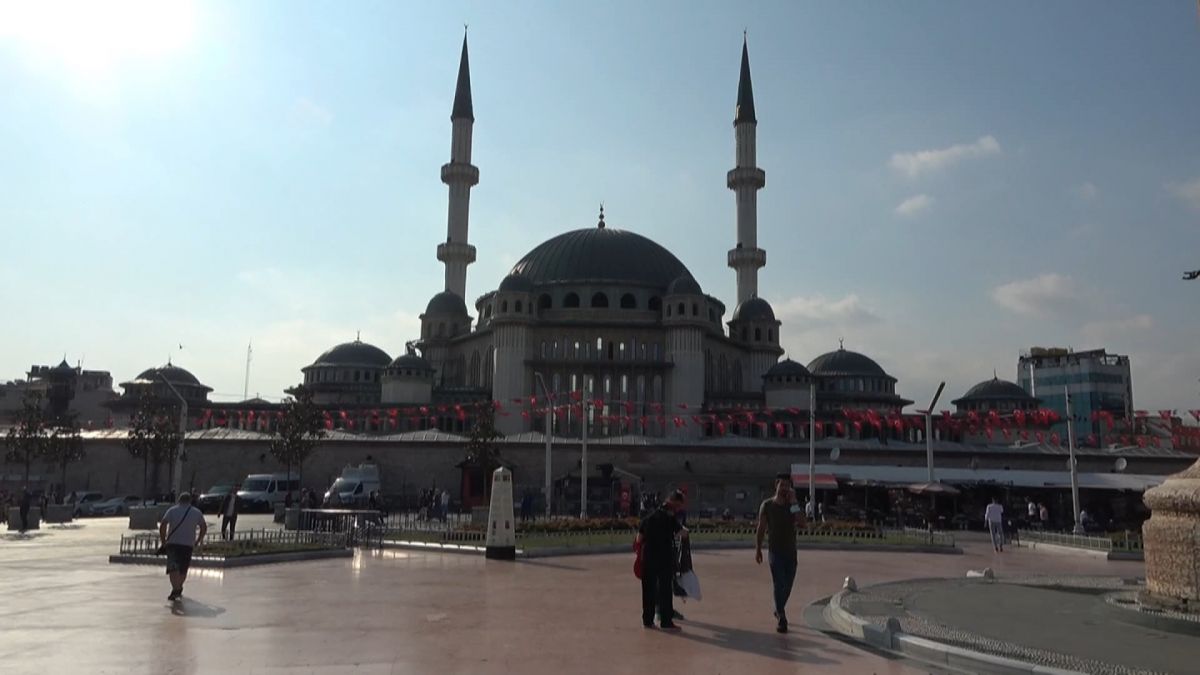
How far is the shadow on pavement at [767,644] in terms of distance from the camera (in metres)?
8.27

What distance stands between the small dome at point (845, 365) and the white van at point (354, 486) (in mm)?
45800

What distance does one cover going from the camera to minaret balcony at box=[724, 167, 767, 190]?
66.0m

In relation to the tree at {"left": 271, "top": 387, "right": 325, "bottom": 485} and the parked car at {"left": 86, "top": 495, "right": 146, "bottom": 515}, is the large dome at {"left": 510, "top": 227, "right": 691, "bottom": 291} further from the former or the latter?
the parked car at {"left": 86, "top": 495, "right": 146, "bottom": 515}

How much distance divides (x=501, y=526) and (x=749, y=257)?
52.7 m

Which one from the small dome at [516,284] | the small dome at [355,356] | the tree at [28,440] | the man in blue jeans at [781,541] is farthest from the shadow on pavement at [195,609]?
the small dome at [355,356]

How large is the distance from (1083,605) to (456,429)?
175ft

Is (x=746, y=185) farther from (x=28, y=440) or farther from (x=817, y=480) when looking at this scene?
(x=28, y=440)

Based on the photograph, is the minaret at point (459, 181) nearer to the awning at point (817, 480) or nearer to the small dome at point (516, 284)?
the small dome at point (516, 284)


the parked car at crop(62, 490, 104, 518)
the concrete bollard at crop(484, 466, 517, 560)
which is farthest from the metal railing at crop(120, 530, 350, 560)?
the parked car at crop(62, 490, 104, 518)

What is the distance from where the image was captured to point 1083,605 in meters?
10.4

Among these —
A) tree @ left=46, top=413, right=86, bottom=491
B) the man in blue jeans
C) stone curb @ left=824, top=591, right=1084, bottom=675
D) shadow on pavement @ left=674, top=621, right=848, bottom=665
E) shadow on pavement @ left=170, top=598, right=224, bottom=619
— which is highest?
tree @ left=46, top=413, right=86, bottom=491

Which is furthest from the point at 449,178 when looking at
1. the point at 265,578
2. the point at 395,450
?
the point at 265,578

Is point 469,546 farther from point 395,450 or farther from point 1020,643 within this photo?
point 395,450

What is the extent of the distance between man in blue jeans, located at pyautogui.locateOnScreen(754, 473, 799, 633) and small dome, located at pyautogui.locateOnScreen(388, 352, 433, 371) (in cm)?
5495
